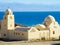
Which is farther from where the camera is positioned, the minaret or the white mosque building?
the minaret

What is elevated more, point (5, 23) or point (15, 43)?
point (5, 23)

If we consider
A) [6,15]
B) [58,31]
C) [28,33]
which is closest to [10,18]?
[6,15]

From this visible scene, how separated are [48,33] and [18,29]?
18.8 ft

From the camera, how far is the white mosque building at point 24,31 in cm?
5788

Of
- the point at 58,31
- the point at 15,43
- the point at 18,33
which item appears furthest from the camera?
the point at 58,31

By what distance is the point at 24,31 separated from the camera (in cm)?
5756

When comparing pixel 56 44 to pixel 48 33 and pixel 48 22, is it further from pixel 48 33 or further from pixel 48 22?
pixel 48 22

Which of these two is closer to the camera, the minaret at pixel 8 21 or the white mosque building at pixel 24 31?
the white mosque building at pixel 24 31

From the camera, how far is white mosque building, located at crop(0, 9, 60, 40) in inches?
2279

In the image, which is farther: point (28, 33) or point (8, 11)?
point (8, 11)

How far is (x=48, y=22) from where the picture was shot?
64.3 metres

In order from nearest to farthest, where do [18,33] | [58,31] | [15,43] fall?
[15,43] < [18,33] < [58,31]

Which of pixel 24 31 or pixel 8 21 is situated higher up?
pixel 8 21

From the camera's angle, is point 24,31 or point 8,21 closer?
point 24,31
